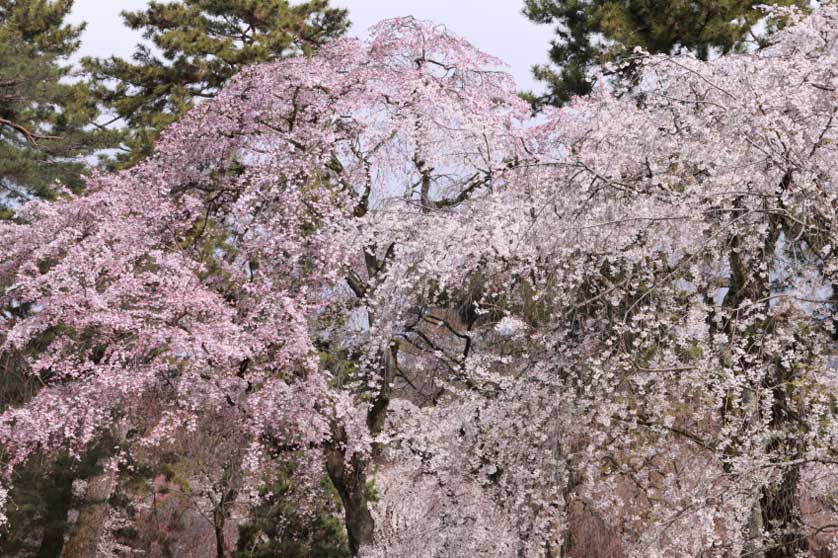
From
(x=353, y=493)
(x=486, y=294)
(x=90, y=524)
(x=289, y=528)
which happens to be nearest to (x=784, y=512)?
(x=486, y=294)

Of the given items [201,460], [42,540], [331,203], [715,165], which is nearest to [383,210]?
[331,203]

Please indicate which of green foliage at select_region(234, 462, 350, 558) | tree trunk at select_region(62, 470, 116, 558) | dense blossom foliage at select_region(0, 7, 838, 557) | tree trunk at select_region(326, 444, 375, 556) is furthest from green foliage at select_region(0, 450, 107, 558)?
tree trunk at select_region(326, 444, 375, 556)

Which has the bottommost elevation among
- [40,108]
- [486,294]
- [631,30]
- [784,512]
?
[784,512]

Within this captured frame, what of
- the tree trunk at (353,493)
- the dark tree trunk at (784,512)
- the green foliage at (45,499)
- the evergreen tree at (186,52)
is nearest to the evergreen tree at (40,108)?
the evergreen tree at (186,52)

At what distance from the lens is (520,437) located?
212 inches

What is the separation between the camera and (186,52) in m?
15.1

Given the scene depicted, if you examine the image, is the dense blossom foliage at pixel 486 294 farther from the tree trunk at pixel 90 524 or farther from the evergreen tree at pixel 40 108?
the evergreen tree at pixel 40 108

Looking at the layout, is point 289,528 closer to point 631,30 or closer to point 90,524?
point 90,524

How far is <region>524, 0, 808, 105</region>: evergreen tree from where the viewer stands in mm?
13641

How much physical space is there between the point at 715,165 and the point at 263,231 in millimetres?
4677

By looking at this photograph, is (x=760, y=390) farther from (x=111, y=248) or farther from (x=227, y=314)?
(x=111, y=248)

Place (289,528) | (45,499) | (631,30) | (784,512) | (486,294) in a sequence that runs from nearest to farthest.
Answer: (784,512), (486,294), (289,528), (45,499), (631,30)

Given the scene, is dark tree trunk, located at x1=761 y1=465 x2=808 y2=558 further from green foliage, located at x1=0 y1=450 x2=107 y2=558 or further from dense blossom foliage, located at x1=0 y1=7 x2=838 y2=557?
green foliage, located at x1=0 y1=450 x2=107 y2=558

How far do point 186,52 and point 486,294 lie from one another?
35.8ft
